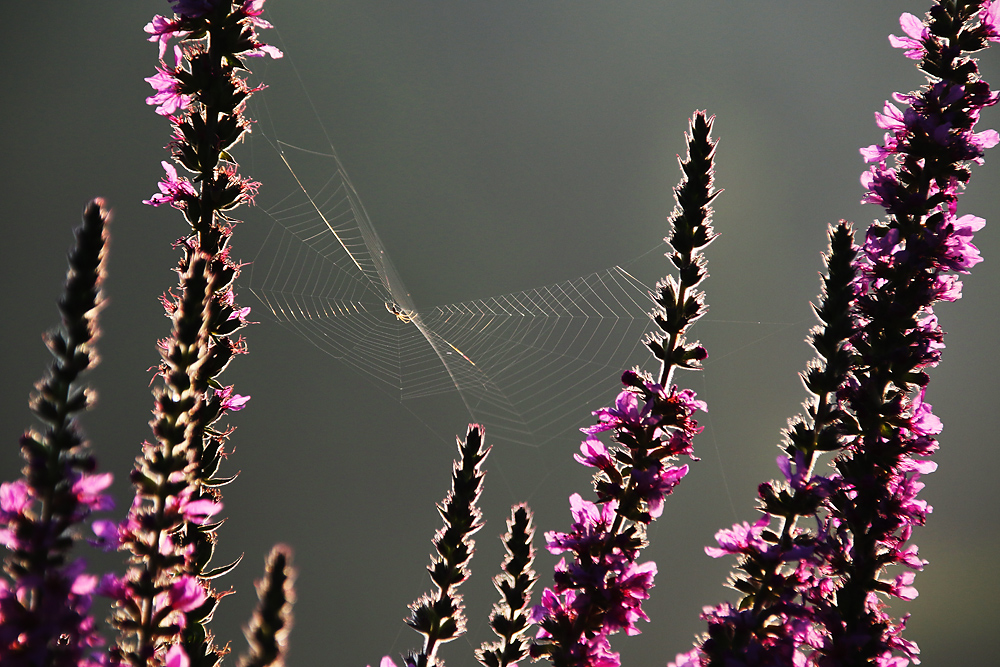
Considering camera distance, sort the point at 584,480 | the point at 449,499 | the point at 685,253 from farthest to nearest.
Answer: the point at 584,480, the point at 685,253, the point at 449,499

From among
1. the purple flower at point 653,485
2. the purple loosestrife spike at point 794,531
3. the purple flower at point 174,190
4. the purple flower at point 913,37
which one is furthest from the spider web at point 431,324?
the purple flower at point 653,485

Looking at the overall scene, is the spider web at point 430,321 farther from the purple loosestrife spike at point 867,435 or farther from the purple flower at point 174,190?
the purple flower at point 174,190

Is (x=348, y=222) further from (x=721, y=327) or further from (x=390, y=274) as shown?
(x=721, y=327)

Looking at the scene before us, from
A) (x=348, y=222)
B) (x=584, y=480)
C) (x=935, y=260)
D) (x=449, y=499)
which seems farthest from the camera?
(x=348, y=222)

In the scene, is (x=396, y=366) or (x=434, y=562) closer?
(x=434, y=562)

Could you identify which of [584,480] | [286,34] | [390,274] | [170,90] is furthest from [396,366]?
[170,90]

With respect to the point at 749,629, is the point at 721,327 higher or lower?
higher

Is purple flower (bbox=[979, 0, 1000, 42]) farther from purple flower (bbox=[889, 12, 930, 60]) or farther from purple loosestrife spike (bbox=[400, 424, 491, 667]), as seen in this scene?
purple loosestrife spike (bbox=[400, 424, 491, 667])

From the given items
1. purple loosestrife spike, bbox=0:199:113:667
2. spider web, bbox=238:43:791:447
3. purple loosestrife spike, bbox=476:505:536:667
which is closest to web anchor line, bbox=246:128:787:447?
spider web, bbox=238:43:791:447

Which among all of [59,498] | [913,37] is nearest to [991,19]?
[913,37]
